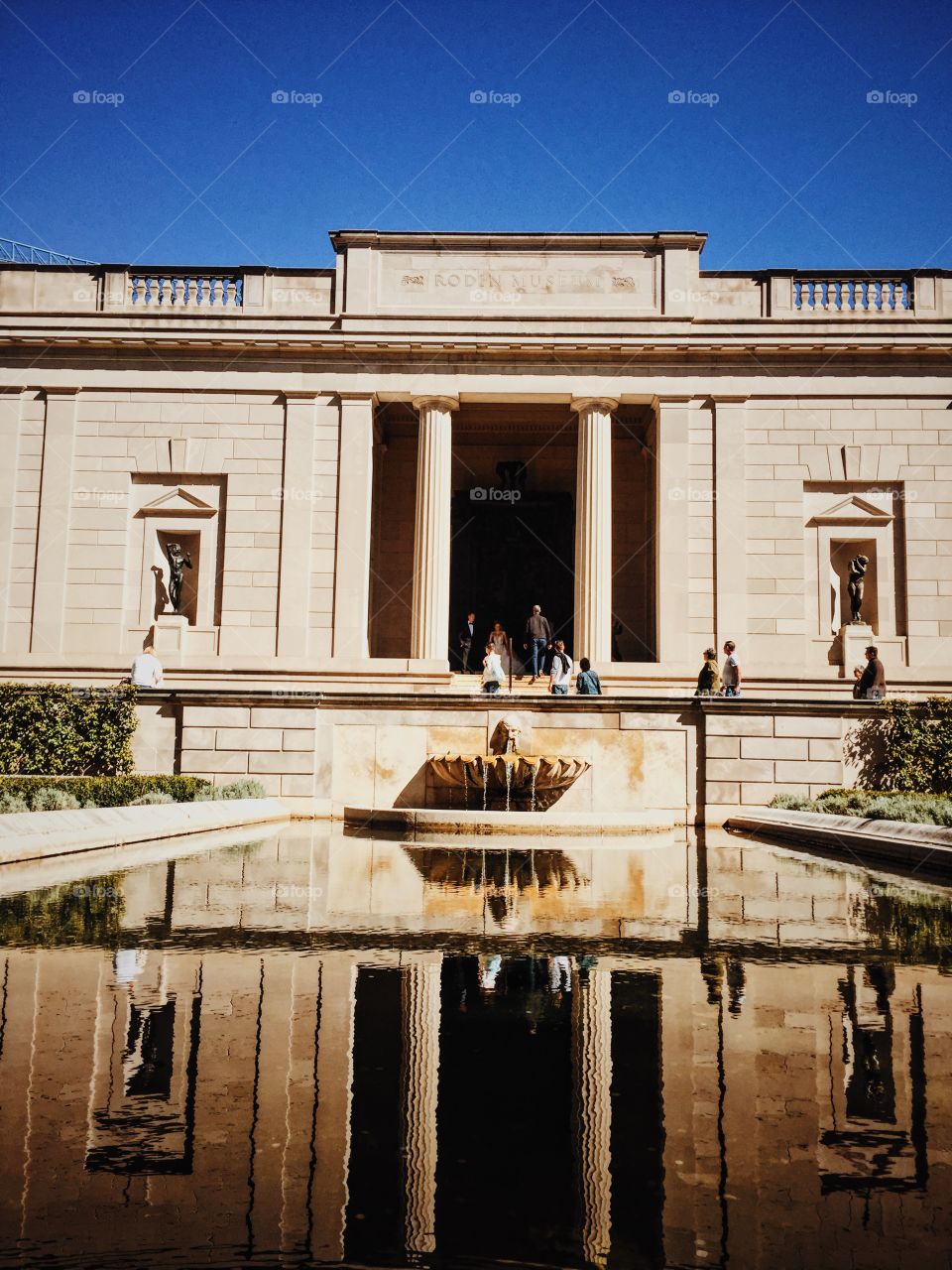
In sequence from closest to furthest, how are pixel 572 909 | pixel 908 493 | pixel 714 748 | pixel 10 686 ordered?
1. pixel 572 909
2. pixel 714 748
3. pixel 10 686
4. pixel 908 493

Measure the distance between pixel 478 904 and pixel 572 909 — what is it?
2.54 ft

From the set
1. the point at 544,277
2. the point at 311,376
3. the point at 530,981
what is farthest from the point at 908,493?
the point at 530,981

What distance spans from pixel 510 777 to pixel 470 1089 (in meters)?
15.0

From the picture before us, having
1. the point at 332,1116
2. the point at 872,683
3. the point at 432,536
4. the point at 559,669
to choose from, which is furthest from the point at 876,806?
the point at 432,536

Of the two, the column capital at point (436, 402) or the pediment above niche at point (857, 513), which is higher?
the column capital at point (436, 402)

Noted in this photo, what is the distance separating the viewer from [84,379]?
3192 cm

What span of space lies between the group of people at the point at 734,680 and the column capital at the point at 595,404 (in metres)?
9.28

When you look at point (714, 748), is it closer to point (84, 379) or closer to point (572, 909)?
point (572, 909)

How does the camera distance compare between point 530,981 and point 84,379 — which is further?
point 84,379

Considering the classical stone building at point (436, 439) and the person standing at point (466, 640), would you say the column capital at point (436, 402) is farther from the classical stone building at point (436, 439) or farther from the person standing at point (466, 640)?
the person standing at point (466, 640)

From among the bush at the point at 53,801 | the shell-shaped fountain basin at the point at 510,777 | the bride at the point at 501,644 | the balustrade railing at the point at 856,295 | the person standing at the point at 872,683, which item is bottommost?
the bush at the point at 53,801

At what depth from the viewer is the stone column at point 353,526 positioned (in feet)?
100

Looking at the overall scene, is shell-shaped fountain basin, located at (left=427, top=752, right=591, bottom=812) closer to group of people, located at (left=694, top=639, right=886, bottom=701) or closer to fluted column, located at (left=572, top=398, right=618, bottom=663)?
group of people, located at (left=694, top=639, right=886, bottom=701)

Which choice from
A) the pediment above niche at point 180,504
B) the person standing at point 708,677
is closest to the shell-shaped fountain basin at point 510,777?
the person standing at point 708,677
